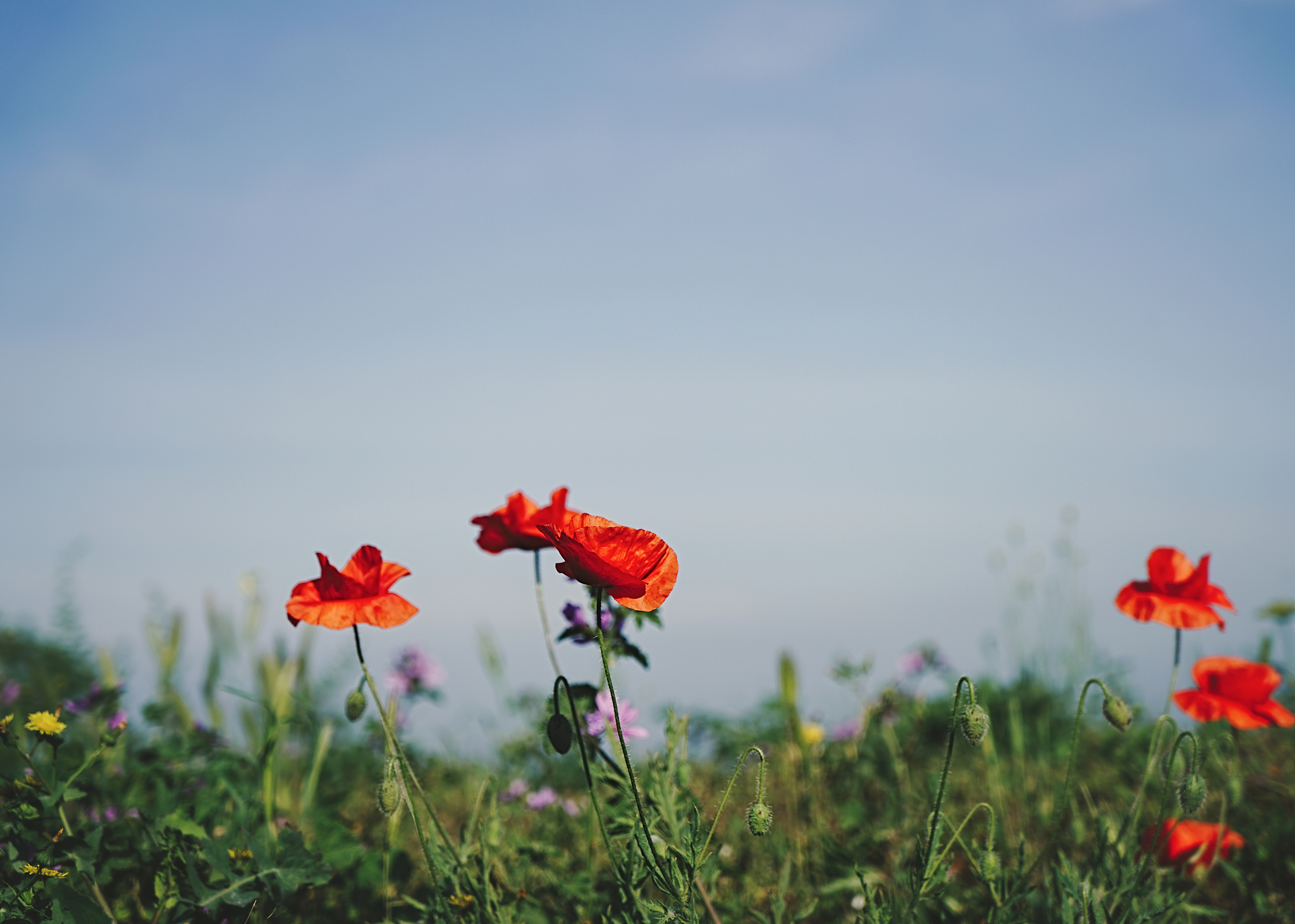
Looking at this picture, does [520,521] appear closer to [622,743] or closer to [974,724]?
[622,743]

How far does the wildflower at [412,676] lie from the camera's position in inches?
130

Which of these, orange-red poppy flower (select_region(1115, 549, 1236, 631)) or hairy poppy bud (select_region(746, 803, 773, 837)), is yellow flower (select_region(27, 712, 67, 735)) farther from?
orange-red poppy flower (select_region(1115, 549, 1236, 631))

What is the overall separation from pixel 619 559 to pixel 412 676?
2.11 metres

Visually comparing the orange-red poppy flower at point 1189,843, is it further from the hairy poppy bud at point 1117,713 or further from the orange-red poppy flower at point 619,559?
the orange-red poppy flower at point 619,559

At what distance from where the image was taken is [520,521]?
77.1 inches

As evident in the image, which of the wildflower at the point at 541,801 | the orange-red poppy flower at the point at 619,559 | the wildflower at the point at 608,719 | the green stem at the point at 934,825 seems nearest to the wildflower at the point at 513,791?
the wildflower at the point at 541,801

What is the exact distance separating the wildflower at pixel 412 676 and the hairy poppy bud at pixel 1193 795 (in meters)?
2.32

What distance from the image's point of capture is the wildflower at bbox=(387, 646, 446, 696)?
3.30 m

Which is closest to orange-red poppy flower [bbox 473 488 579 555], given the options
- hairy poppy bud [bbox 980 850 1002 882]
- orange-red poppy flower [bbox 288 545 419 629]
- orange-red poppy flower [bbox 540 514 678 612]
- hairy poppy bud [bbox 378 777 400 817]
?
orange-red poppy flower [bbox 288 545 419 629]

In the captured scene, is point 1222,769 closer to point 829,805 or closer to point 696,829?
point 829,805

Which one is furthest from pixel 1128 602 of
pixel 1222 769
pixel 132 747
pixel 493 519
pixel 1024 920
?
pixel 132 747

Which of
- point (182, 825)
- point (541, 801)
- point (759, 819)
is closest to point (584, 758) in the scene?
point (759, 819)

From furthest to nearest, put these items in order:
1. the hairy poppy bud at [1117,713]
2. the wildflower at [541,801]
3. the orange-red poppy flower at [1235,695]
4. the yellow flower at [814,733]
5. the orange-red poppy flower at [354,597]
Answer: the yellow flower at [814,733]
the wildflower at [541,801]
the orange-red poppy flower at [1235,695]
the hairy poppy bud at [1117,713]
the orange-red poppy flower at [354,597]

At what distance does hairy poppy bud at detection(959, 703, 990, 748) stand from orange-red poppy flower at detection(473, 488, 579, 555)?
874 millimetres
